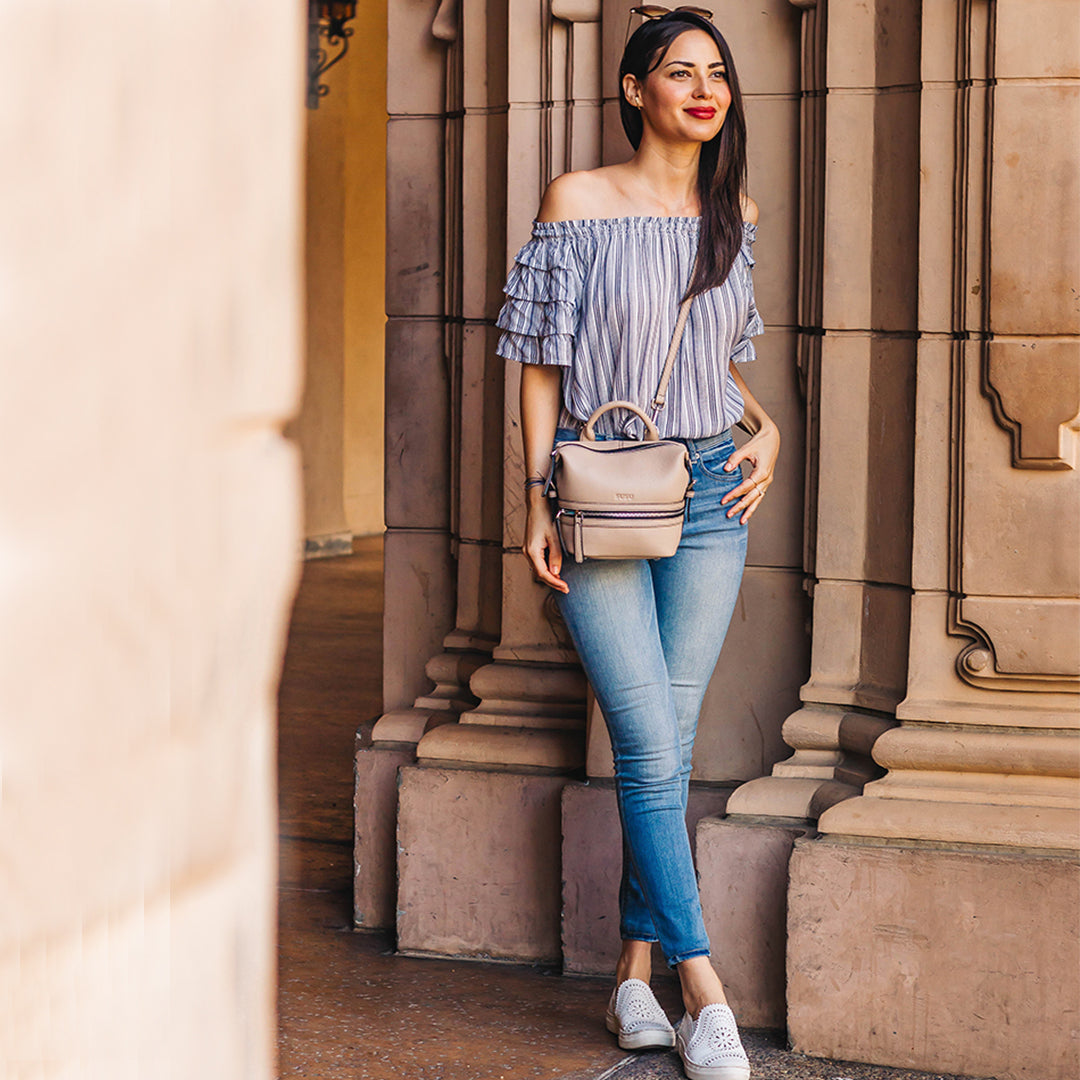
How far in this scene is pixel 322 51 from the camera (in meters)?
12.6

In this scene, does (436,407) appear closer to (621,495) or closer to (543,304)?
(543,304)

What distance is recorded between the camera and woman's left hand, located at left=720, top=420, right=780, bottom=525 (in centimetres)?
313

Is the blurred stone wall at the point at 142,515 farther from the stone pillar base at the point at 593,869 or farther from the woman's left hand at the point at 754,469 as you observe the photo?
the stone pillar base at the point at 593,869

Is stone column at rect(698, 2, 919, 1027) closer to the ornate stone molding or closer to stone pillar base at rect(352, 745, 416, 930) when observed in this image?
the ornate stone molding

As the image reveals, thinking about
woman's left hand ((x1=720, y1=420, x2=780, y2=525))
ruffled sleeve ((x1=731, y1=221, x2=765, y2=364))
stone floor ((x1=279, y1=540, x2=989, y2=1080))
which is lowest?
stone floor ((x1=279, y1=540, x2=989, y2=1080))

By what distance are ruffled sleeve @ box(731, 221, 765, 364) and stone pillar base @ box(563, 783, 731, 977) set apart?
3.44ft

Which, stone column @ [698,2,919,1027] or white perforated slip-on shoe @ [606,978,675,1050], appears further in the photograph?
stone column @ [698,2,919,1027]

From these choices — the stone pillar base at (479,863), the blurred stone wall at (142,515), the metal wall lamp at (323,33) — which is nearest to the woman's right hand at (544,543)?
the stone pillar base at (479,863)

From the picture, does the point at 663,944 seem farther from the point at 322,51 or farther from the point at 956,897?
the point at 322,51

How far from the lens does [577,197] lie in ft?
10.2

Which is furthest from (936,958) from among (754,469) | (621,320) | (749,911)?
(621,320)

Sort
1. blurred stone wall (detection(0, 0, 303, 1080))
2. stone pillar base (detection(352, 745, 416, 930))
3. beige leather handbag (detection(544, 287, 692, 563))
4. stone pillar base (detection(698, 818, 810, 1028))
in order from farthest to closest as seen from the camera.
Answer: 1. stone pillar base (detection(352, 745, 416, 930))
2. stone pillar base (detection(698, 818, 810, 1028))
3. beige leather handbag (detection(544, 287, 692, 563))
4. blurred stone wall (detection(0, 0, 303, 1080))

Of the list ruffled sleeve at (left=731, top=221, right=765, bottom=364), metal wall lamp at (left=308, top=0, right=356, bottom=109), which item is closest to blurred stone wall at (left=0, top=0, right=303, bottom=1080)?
ruffled sleeve at (left=731, top=221, right=765, bottom=364)

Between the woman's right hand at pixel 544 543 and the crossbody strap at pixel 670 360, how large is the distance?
0.27m
